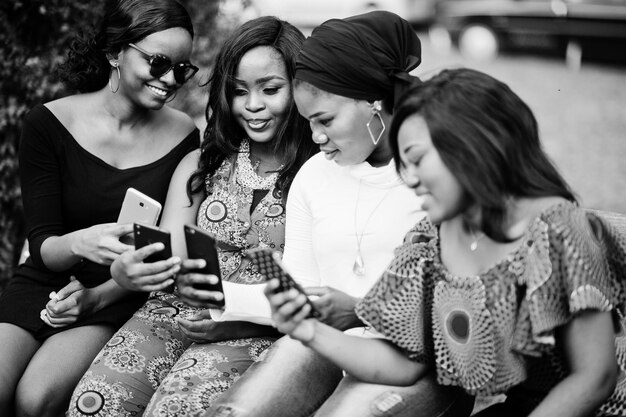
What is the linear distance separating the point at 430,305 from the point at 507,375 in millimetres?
327

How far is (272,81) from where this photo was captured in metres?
3.46

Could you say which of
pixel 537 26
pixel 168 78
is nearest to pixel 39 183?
pixel 168 78

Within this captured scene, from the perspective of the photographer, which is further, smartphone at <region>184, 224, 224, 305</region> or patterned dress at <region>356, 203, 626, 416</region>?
smartphone at <region>184, 224, 224, 305</region>

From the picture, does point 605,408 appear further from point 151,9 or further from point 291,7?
point 291,7

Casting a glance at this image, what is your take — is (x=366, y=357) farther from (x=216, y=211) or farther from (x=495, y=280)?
(x=216, y=211)

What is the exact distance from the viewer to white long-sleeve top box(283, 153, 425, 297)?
9.98 feet

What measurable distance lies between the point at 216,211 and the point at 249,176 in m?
0.20

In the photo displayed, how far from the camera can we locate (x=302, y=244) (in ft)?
10.6

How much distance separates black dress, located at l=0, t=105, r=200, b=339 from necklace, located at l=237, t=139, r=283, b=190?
0.35m

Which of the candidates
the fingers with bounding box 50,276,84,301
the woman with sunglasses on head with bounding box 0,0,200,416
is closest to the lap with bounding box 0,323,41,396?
the woman with sunglasses on head with bounding box 0,0,200,416

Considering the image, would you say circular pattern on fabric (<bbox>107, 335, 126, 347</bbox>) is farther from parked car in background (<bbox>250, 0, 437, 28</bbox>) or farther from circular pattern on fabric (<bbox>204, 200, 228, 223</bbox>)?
parked car in background (<bbox>250, 0, 437, 28</bbox>)

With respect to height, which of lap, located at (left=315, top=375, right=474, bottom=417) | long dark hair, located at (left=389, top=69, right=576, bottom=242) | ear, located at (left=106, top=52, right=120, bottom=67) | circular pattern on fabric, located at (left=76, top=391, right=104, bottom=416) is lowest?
circular pattern on fabric, located at (left=76, top=391, right=104, bottom=416)

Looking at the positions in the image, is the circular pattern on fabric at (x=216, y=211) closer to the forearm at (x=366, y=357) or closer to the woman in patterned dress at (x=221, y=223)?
the woman in patterned dress at (x=221, y=223)

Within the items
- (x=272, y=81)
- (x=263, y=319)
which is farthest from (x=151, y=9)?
(x=263, y=319)
